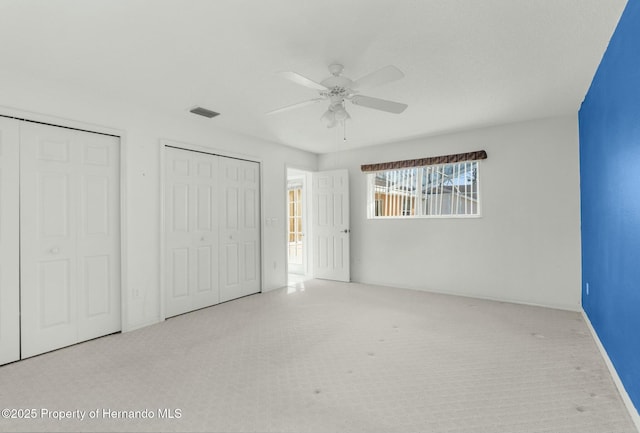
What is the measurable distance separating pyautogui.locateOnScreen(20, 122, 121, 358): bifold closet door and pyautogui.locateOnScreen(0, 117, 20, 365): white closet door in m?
0.05

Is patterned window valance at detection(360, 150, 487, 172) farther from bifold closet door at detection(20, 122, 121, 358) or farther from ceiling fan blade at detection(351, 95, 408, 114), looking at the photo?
bifold closet door at detection(20, 122, 121, 358)

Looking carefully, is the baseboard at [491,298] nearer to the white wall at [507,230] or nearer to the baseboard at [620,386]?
the white wall at [507,230]

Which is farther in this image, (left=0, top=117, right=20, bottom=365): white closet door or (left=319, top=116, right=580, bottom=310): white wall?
(left=319, top=116, right=580, bottom=310): white wall

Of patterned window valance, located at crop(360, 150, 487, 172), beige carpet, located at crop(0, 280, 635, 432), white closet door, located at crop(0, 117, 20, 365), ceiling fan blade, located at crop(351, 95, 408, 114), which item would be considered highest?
ceiling fan blade, located at crop(351, 95, 408, 114)

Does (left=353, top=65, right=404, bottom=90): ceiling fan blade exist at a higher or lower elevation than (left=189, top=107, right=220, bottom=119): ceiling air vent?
lower

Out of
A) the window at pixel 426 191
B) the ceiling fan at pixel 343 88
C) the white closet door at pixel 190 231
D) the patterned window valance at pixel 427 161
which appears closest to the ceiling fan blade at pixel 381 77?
the ceiling fan at pixel 343 88

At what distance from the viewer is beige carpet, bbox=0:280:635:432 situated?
1903mm

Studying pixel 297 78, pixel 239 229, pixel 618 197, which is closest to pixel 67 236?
pixel 239 229

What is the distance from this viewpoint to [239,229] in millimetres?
4770

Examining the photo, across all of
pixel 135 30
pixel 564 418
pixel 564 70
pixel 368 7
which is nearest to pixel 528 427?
pixel 564 418

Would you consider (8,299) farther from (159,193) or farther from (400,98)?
(400,98)

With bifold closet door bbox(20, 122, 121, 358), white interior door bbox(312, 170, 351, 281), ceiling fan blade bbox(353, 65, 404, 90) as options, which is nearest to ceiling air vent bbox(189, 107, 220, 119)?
bifold closet door bbox(20, 122, 121, 358)

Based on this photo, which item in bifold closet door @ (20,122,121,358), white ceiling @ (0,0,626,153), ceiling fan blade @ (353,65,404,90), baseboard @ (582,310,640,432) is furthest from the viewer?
bifold closet door @ (20,122,121,358)

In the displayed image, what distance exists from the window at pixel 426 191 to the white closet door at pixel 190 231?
277cm
